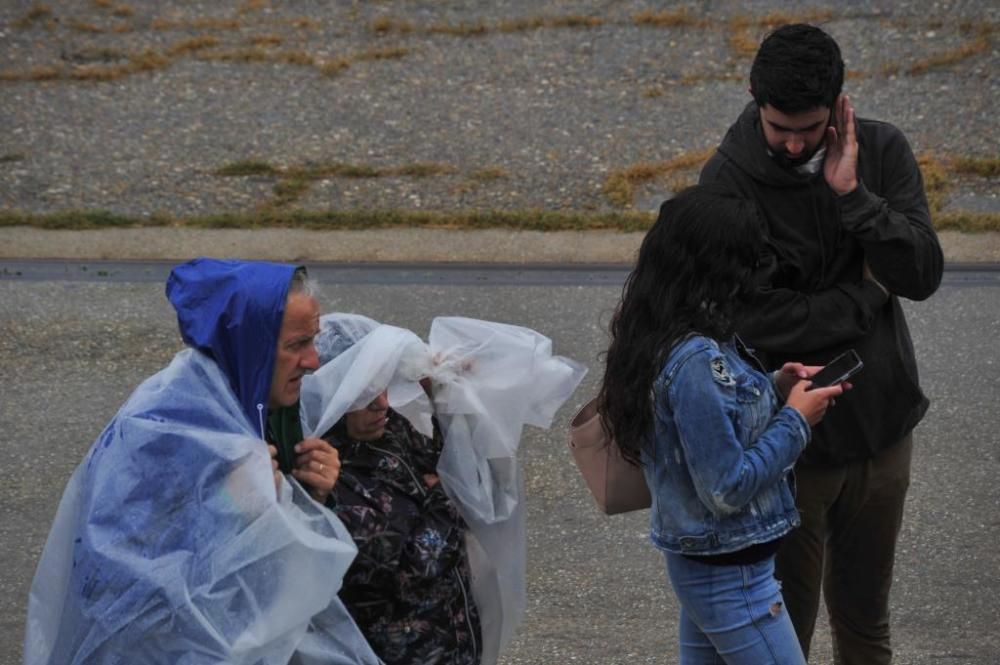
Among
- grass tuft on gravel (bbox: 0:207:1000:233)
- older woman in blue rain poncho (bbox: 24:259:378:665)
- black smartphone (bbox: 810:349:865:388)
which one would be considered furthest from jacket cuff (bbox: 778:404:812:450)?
grass tuft on gravel (bbox: 0:207:1000:233)

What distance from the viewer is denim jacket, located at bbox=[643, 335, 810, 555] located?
9.12 ft

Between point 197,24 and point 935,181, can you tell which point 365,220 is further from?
point 197,24

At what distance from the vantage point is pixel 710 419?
277 centimetres

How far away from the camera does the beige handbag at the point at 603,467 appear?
10.2 ft

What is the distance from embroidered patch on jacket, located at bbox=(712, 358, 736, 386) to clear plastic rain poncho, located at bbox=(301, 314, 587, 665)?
20.3 inches

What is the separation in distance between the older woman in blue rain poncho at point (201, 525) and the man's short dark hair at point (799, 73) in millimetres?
1094

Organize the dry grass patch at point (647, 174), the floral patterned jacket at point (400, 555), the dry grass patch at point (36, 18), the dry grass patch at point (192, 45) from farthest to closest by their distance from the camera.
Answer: the dry grass patch at point (36, 18) → the dry grass patch at point (192, 45) → the dry grass patch at point (647, 174) → the floral patterned jacket at point (400, 555)

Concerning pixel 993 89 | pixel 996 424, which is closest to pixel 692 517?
pixel 996 424

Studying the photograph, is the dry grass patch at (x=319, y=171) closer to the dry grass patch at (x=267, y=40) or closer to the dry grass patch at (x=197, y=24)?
the dry grass patch at (x=267, y=40)

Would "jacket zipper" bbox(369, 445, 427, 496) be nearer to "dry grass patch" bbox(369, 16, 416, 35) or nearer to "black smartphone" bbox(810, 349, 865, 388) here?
→ "black smartphone" bbox(810, 349, 865, 388)

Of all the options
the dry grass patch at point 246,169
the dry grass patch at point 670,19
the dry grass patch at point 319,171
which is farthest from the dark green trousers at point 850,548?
the dry grass patch at point 670,19

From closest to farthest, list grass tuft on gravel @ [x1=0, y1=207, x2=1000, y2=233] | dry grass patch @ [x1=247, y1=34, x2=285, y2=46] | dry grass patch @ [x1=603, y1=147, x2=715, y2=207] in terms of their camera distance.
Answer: grass tuft on gravel @ [x1=0, y1=207, x2=1000, y2=233] < dry grass patch @ [x1=603, y1=147, x2=715, y2=207] < dry grass patch @ [x1=247, y1=34, x2=285, y2=46]

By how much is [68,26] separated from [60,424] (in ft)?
16.9

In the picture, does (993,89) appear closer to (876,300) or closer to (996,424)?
(996,424)
